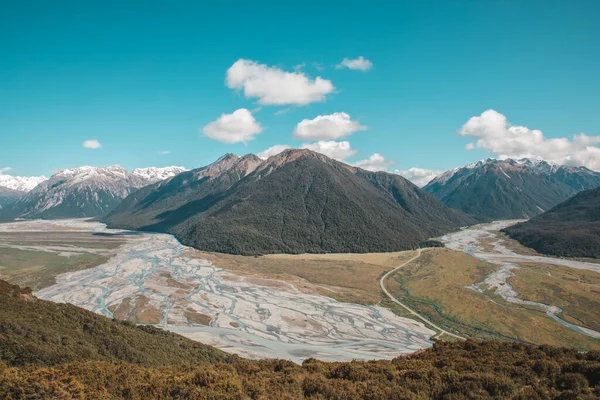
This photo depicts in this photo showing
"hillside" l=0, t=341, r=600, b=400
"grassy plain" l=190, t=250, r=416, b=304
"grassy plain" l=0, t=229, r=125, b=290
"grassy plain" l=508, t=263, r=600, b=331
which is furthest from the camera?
"grassy plain" l=0, t=229, r=125, b=290

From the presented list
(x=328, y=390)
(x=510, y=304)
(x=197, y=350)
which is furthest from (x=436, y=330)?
(x=328, y=390)

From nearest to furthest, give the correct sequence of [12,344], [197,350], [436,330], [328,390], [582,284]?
[328,390]
[12,344]
[197,350]
[436,330]
[582,284]

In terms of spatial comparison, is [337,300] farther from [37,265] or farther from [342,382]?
[37,265]

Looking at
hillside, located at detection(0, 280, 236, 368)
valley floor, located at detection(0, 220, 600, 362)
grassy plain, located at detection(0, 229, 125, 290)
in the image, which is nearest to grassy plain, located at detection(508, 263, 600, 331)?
valley floor, located at detection(0, 220, 600, 362)

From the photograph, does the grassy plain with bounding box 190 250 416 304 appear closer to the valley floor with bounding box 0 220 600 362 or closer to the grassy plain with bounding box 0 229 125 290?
the valley floor with bounding box 0 220 600 362

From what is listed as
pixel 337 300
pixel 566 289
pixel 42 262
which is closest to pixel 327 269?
pixel 337 300

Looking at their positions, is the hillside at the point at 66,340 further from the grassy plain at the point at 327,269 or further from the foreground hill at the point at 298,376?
the grassy plain at the point at 327,269

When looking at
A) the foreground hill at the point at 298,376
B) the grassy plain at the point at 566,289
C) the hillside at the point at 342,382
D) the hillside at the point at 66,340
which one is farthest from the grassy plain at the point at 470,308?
the hillside at the point at 66,340

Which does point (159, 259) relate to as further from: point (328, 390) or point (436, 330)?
point (328, 390)

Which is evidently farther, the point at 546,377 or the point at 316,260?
the point at 316,260
